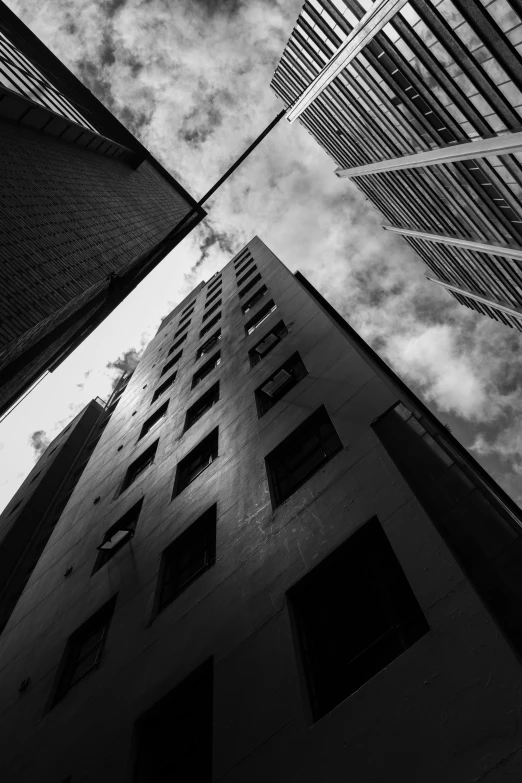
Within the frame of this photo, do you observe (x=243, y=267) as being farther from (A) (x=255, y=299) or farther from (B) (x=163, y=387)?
(B) (x=163, y=387)

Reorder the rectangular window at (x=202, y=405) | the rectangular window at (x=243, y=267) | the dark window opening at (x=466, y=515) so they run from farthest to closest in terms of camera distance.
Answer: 1. the rectangular window at (x=243, y=267)
2. the rectangular window at (x=202, y=405)
3. the dark window opening at (x=466, y=515)

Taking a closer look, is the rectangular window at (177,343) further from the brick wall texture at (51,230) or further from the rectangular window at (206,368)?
the rectangular window at (206,368)

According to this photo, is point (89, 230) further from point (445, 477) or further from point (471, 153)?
point (471, 153)

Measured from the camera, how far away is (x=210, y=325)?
27250 millimetres

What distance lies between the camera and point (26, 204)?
13.9 m

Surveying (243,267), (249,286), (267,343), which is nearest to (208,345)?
(249,286)

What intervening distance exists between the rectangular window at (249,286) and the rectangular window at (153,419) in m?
8.63

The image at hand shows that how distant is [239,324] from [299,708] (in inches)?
696

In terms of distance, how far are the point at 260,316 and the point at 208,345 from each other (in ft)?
13.4

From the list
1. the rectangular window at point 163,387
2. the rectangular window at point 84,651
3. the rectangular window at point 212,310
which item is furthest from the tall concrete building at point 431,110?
the rectangular window at point 84,651

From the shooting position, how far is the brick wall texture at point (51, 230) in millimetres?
11531

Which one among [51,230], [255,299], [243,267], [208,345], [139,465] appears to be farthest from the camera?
[243,267]

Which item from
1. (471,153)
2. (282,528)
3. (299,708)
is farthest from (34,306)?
(471,153)

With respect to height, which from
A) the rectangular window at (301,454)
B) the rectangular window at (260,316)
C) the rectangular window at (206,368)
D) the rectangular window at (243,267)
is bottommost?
the rectangular window at (206,368)
